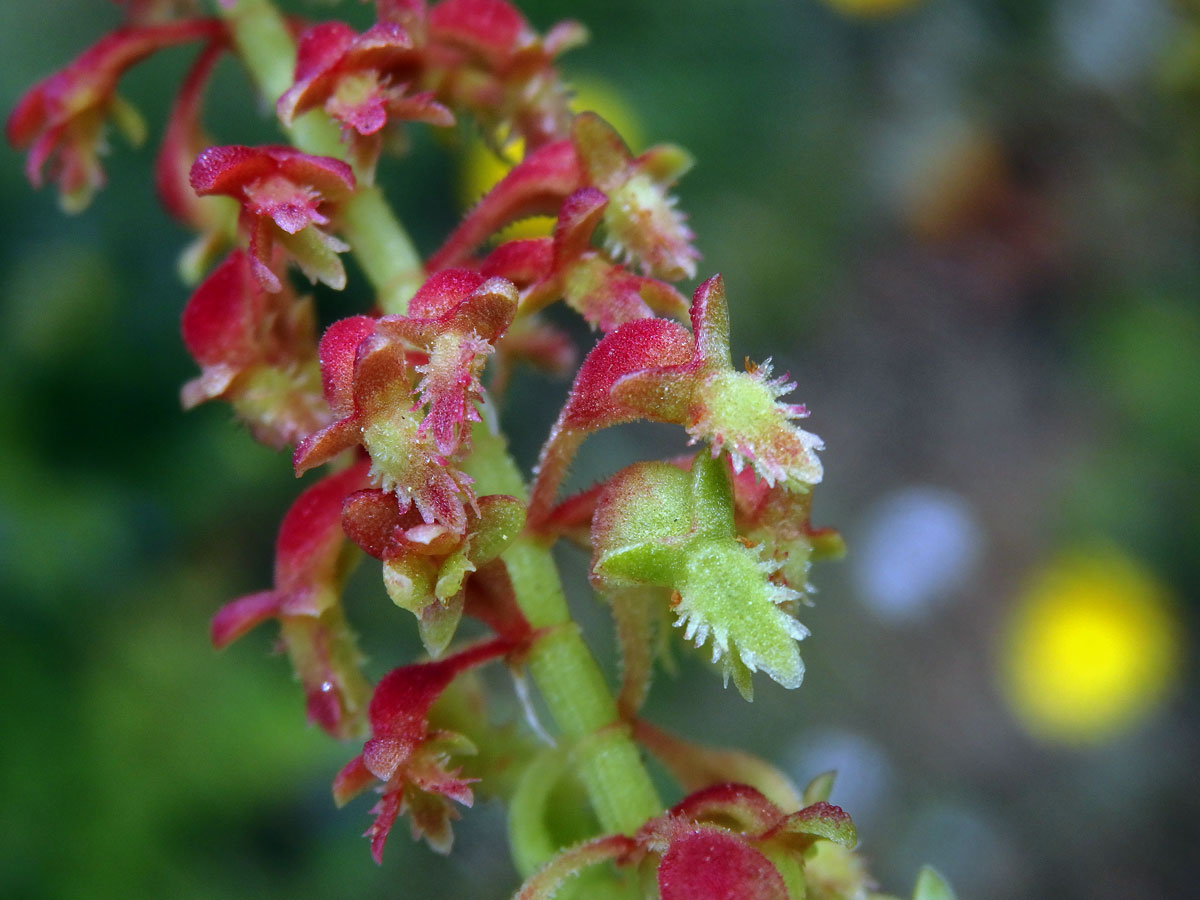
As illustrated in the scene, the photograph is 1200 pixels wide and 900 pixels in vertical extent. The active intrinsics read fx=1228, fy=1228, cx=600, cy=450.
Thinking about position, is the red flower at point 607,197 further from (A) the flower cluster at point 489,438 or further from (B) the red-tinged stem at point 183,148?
(B) the red-tinged stem at point 183,148

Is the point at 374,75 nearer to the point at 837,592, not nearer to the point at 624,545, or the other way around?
the point at 624,545

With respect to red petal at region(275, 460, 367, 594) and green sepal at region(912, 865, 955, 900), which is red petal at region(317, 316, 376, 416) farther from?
green sepal at region(912, 865, 955, 900)

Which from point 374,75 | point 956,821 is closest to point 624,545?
point 374,75

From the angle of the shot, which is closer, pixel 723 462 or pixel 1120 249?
pixel 723 462

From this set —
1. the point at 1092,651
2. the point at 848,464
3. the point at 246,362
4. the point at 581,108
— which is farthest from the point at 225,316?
the point at 848,464

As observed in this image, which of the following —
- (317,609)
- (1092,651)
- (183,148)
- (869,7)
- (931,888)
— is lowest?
(1092,651)

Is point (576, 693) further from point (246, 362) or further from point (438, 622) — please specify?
point (246, 362)

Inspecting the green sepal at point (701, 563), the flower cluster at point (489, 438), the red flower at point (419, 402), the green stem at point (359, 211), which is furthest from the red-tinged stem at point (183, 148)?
the green sepal at point (701, 563)
